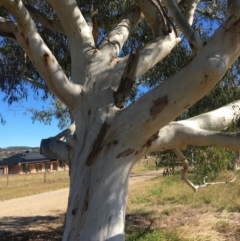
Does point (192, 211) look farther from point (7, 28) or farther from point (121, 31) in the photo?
point (7, 28)

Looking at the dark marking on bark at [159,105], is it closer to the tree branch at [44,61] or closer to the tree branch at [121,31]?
the tree branch at [44,61]

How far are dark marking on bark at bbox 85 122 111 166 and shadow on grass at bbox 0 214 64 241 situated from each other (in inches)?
263

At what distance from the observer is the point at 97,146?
378cm

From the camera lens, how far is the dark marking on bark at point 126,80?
3.99 metres

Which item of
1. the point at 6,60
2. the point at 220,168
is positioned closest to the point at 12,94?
the point at 6,60

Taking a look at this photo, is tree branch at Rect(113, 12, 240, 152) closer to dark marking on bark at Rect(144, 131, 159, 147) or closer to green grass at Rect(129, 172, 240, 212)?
dark marking on bark at Rect(144, 131, 159, 147)

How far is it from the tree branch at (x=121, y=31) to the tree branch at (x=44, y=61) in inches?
32.5

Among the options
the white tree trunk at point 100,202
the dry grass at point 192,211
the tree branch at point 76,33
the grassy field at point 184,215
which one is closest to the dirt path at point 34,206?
the grassy field at point 184,215

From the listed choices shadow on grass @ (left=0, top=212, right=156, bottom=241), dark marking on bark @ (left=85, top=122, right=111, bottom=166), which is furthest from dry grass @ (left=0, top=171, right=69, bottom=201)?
dark marking on bark @ (left=85, top=122, right=111, bottom=166)

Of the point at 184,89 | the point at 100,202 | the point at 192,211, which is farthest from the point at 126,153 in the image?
the point at 192,211

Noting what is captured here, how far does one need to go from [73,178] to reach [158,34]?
7.36 feet

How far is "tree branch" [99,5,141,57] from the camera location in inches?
194

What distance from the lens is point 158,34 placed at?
5.33 metres

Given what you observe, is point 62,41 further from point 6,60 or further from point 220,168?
point 220,168
